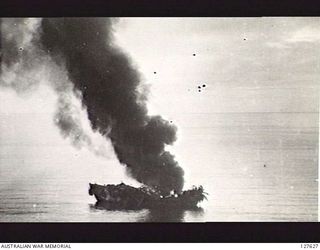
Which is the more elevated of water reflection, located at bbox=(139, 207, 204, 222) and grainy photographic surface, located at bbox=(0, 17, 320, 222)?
grainy photographic surface, located at bbox=(0, 17, 320, 222)

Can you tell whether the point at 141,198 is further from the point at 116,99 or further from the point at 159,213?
the point at 116,99

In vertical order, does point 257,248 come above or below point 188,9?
below

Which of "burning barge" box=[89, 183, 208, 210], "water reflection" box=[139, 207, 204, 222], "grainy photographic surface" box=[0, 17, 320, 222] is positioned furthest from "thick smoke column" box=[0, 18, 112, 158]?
"water reflection" box=[139, 207, 204, 222]

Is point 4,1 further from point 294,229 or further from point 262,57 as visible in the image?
point 294,229

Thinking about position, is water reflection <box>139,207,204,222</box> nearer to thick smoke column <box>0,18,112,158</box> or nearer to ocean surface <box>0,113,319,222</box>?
ocean surface <box>0,113,319,222</box>

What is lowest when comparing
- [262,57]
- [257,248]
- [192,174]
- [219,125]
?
[257,248]

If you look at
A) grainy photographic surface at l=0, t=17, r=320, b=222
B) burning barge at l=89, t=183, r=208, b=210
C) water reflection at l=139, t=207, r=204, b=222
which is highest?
grainy photographic surface at l=0, t=17, r=320, b=222

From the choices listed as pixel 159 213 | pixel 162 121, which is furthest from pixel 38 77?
pixel 159 213

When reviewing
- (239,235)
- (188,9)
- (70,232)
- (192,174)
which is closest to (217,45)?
(188,9)
